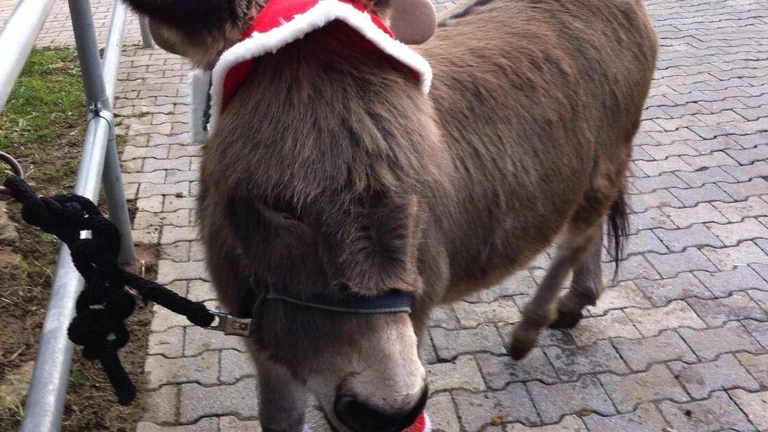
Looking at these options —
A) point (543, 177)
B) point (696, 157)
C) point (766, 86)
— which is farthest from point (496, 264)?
point (766, 86)

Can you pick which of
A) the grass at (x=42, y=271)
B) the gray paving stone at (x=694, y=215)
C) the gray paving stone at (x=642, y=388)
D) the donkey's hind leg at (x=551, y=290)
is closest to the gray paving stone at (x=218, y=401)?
the grass at (x=42, y=271)

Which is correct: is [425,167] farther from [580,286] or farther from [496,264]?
[580,286]

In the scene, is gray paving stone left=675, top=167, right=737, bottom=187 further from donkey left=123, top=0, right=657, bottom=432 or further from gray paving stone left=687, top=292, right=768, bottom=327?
donkey left=123, top=0, right=657, bottom=432

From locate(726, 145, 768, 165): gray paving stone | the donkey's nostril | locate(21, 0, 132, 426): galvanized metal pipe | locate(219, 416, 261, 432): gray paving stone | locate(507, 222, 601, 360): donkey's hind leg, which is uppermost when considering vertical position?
the donkey's nostril

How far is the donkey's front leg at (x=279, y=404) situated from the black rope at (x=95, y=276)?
651mm

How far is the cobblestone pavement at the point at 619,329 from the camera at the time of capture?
2.91 meters

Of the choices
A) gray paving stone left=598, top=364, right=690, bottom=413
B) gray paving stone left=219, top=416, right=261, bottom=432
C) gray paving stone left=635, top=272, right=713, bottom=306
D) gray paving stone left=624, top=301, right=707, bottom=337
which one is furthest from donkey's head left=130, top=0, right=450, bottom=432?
gray paving stone left=635, top=272, right=713, bottom=306

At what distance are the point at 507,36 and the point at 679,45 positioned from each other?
18.1 ft

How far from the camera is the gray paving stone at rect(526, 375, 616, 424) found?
2.93m

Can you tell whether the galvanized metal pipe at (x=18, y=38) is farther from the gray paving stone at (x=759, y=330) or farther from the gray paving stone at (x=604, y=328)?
the gray paving stone at (x=759, y=330)

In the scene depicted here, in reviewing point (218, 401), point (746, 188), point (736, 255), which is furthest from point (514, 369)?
point (746, 188)

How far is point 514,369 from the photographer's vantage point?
315 centimetres

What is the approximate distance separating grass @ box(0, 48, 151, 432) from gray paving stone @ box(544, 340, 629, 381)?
6.26ft

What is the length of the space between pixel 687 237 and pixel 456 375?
1899mm
